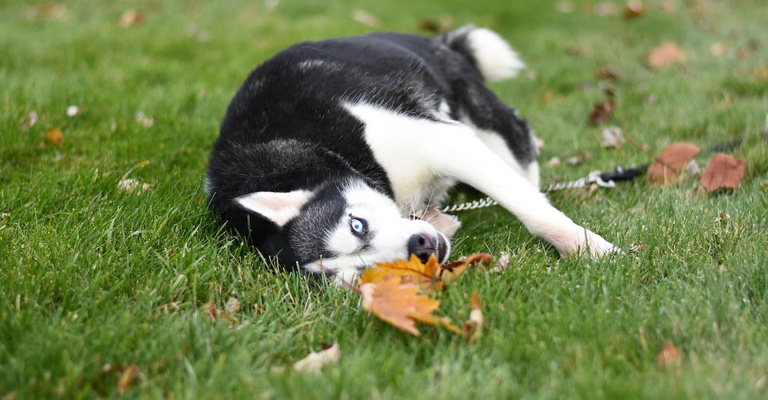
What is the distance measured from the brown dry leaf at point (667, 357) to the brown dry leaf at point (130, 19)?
19.8 ft

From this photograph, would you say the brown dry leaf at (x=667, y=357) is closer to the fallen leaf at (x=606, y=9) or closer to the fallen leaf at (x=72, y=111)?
the fallen leaf at (x=72, y=111)

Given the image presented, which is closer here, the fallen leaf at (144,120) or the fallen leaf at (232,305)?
the fallen leaf at (232,305)

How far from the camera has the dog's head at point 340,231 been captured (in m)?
2.33

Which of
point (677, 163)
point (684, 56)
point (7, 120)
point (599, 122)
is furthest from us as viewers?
point (684, 56)

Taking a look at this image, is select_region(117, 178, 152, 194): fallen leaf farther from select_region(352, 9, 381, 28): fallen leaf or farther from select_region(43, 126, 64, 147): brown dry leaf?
select_region(352, 9, 381, 28): fallen leaf

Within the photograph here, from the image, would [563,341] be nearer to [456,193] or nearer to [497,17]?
[456,193]

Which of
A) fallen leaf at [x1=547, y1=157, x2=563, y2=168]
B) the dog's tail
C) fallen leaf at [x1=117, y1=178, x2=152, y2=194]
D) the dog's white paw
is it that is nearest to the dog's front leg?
the dog's white paw

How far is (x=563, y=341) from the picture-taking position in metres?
1.81

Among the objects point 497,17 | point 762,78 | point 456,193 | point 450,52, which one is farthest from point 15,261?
point 497,17

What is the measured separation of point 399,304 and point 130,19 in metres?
5.72

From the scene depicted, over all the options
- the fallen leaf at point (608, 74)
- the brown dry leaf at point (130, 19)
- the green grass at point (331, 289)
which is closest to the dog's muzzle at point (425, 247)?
the green grass at point (331, 289)

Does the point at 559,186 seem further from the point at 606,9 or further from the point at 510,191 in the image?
the point at 606,9

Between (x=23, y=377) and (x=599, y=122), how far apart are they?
392 cm

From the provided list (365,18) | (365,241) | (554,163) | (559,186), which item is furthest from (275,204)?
(365,18)
